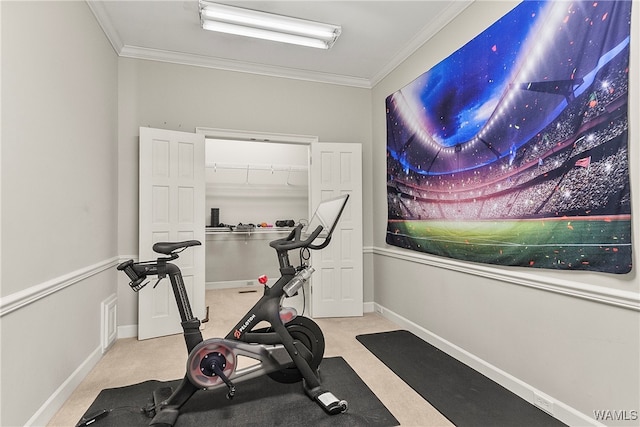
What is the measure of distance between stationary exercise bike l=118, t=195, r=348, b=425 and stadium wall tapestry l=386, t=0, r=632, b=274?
119 cm

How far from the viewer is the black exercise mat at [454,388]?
188 cm

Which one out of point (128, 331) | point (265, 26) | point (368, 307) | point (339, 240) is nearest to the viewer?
point (265, 26)

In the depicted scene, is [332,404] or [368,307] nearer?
[332,404]

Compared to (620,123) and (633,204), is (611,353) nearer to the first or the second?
(633,204)

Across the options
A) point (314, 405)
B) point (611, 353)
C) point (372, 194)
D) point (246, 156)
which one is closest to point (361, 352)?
point (314, 405)

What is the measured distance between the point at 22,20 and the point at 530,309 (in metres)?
3.49

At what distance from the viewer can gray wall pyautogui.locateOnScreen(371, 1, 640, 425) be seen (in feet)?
5.24

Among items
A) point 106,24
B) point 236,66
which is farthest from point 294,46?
point 106,24

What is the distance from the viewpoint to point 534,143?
79.5 inches

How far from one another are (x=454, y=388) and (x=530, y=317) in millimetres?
724

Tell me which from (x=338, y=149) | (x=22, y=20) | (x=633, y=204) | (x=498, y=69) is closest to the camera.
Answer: (x=633, y=204)

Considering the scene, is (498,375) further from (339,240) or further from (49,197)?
(49,197)

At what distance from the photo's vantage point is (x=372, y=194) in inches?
164

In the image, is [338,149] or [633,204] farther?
[338,149]
